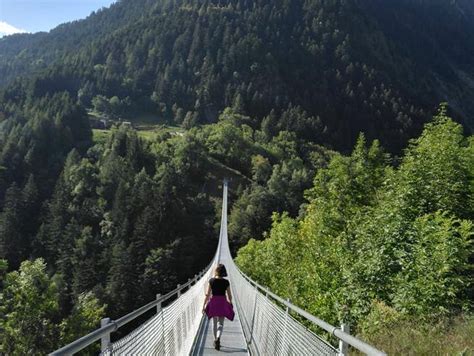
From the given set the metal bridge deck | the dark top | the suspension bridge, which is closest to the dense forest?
the suspension bridge

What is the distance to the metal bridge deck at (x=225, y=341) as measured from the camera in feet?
32.9

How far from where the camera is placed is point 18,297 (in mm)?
32531

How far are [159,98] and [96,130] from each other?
34.6 m

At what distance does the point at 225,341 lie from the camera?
11.5m

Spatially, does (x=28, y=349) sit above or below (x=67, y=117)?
below

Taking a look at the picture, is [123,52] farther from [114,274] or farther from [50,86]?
[114,274]

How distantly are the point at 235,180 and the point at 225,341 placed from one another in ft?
359

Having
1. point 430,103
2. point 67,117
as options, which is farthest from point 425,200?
point 430,103

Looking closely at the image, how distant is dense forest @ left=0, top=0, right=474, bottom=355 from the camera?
45.8 feet

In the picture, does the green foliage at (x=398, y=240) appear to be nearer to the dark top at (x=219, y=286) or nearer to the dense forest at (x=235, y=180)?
the dense forest at (x=235, y=180)

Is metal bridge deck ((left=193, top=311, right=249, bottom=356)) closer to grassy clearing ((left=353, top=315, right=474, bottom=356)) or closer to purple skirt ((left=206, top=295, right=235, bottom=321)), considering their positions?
purple skirt ((left=206, top=295, right=235, bottom=321))

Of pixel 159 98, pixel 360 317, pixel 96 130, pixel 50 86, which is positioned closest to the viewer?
pixel 360 317

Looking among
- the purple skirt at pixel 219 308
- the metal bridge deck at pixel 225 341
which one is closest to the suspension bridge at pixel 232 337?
the metal bridge deck at pixel 225 341

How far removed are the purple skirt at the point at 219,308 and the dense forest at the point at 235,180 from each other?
295 cm
